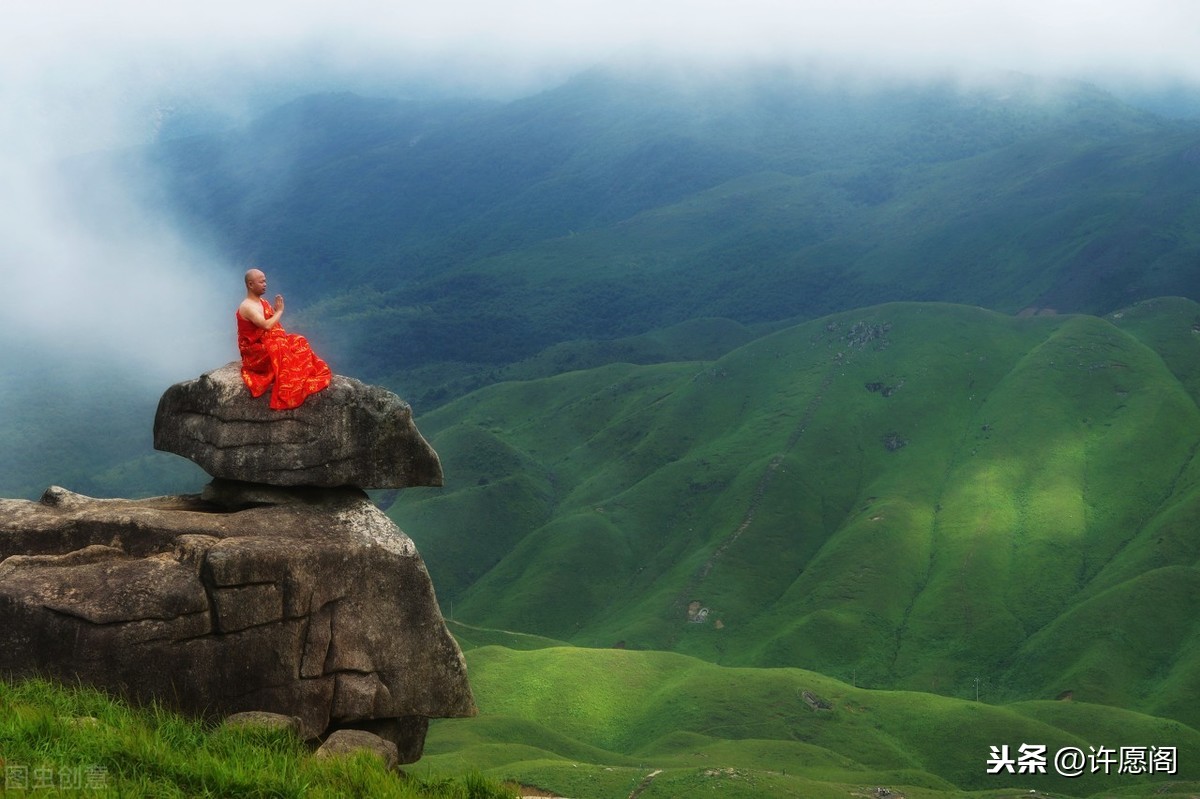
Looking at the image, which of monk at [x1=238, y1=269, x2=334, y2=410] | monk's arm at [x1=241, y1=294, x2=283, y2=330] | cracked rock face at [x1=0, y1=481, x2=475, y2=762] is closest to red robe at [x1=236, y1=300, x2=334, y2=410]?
monk at [x1=238, y1=269, x2=334, y2=410]

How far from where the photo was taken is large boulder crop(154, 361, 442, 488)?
32.6 meters

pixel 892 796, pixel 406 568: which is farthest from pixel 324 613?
pixel 892 796

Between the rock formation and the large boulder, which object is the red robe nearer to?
the large boulder

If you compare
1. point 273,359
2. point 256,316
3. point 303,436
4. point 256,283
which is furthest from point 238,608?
point 256,283

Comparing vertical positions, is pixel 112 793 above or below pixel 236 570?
below

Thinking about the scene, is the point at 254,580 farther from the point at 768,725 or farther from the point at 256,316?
the point at 768,725

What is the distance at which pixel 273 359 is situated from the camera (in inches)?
1283

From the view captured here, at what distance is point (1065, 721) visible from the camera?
155500mm

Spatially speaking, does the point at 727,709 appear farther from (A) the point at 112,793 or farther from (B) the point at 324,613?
(A) the point at 112,793

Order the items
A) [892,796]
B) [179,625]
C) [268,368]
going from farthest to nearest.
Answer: [892,796] < [268,368] < [179,625]

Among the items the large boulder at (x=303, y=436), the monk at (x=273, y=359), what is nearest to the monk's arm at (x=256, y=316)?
the monk at (x=273, y=359)

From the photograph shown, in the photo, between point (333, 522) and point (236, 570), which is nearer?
point (236, 570)

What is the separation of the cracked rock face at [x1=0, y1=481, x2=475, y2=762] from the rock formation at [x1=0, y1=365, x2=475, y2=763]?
0.12 feet

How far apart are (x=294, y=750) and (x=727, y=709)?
133 meters
